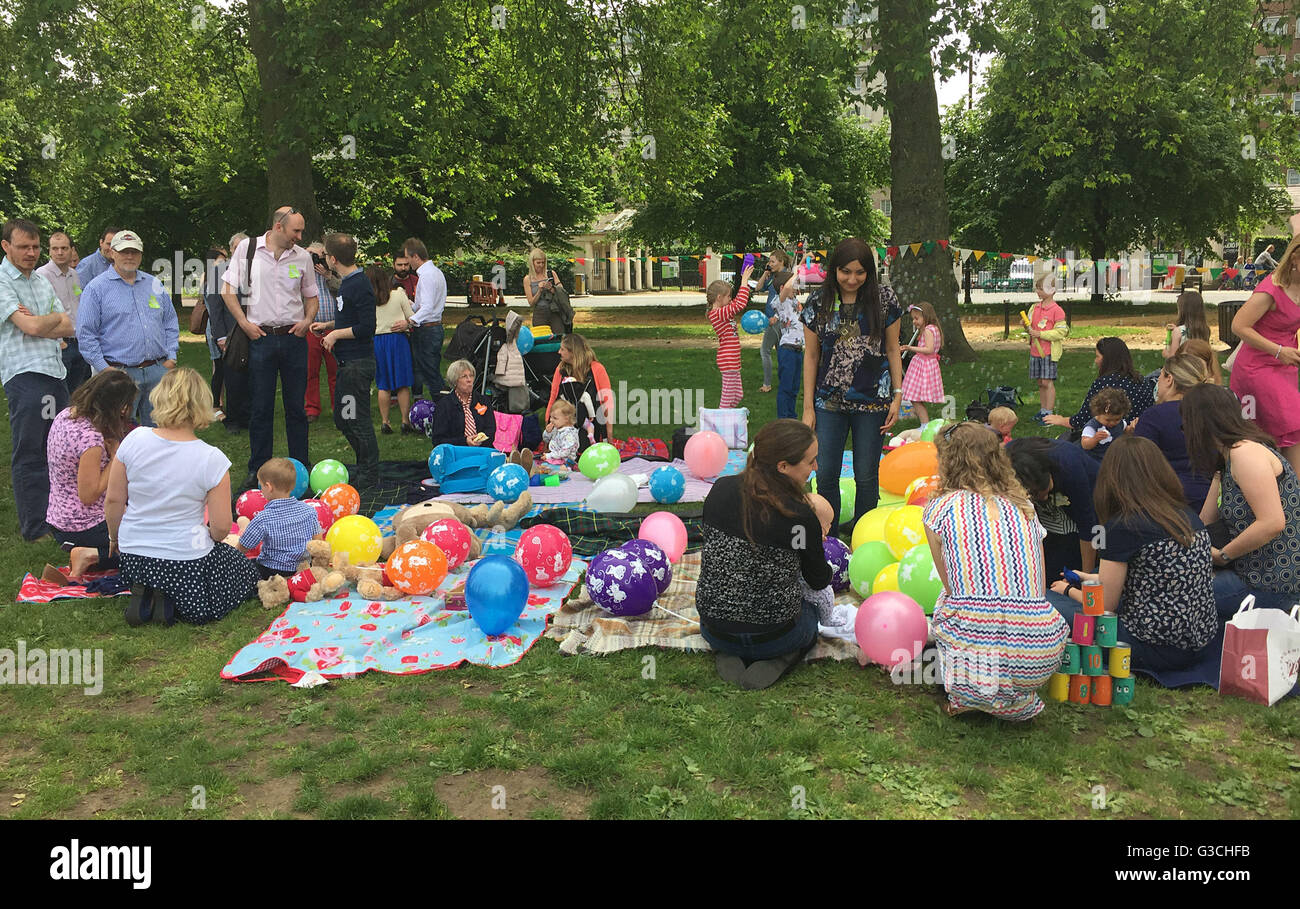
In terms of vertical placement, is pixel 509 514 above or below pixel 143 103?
below

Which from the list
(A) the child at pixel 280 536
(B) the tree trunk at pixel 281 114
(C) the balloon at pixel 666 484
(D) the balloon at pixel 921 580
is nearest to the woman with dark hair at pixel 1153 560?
(D) the balloon at pixel 921 580

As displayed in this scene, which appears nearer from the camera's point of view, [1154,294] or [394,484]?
[394,484]

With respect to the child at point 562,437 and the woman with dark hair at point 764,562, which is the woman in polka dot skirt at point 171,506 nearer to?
the woman with dark hair at point 764,562

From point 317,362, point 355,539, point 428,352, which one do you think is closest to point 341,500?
point 355,539

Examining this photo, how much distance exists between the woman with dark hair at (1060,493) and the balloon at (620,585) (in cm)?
213

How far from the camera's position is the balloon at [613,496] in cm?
808

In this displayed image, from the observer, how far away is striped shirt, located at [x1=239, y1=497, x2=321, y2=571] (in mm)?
6583

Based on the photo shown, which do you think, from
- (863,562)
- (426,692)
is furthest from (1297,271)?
(426,692)

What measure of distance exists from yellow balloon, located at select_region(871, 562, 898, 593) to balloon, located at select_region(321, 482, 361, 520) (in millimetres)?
3946

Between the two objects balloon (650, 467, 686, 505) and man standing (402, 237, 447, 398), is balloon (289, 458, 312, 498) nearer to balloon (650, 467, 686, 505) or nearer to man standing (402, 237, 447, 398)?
balloon (650, 467, 686, 505)

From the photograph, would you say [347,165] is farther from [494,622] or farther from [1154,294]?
[1154,294]

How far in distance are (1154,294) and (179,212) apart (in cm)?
3475

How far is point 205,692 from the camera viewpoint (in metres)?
4.98

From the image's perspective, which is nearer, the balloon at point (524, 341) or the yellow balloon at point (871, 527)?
the yellow balloon at point (871, 527)
